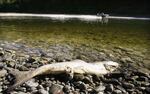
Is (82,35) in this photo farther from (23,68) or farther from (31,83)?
(31,83)

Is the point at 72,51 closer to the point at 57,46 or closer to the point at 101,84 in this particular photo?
the point at 57,46

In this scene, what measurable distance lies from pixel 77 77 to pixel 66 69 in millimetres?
584

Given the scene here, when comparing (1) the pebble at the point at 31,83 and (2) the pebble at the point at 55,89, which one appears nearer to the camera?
(2) the pebble at the point at 55,89

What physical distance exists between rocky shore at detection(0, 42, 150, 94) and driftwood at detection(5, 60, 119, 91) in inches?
7.7

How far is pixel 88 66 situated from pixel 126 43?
929 cm

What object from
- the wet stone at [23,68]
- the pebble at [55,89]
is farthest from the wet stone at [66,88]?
the wet stone at [23,68]

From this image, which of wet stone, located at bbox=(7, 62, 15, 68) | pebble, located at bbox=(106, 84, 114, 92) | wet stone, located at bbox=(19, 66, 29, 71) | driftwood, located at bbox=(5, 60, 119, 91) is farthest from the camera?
wet stone, located at bbox=(7, 62, 15, 68)

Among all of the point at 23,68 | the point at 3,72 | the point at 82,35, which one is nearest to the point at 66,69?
the point at 23,68

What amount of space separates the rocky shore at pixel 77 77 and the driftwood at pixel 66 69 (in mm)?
195

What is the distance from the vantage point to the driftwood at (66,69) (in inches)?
461

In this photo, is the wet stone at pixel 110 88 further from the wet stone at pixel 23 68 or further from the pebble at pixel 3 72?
the pebble at pixel 3 72

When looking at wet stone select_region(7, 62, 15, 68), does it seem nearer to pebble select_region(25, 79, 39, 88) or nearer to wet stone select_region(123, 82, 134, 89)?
pebble select_region(25, 79, 39, 88)

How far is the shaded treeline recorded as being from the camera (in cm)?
7138

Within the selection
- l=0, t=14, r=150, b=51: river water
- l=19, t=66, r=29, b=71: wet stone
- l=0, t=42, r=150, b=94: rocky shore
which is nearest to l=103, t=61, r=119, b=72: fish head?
l=0, t=42, r=150, b=94: rocky shore
